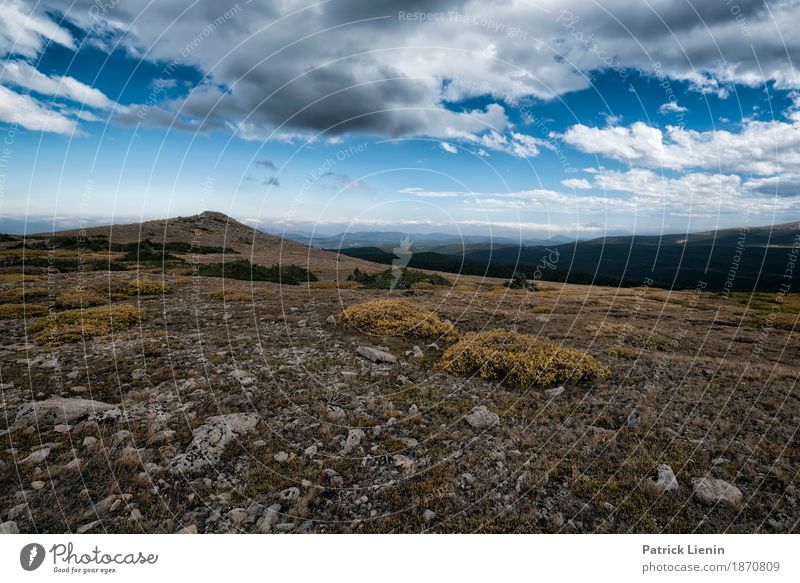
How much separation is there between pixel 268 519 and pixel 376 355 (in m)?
7.59

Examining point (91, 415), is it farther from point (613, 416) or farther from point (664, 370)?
point (664, 370)

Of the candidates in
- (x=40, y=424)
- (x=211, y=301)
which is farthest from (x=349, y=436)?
(x=211, y=301)

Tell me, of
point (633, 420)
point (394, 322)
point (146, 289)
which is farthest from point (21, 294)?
point (633, 420)

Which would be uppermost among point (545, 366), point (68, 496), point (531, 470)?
point (545, 366)

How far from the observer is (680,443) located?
8188mm

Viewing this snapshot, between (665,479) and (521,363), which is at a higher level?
(521,363)

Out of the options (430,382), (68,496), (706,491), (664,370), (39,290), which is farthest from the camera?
(39,290)

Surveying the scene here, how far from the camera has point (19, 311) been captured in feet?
55.1

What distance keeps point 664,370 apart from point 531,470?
891cm

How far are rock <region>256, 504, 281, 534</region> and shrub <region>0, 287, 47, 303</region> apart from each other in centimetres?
2302

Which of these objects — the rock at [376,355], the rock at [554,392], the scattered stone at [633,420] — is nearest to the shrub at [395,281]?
the rock at [376,355]

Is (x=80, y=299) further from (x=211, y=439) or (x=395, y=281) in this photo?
(x=395, y=281)

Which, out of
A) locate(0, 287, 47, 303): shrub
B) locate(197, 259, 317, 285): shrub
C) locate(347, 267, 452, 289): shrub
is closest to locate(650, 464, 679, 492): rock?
locate(347, 267, 452, 289): shrub

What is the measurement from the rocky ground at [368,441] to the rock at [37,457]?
1.7 inches
